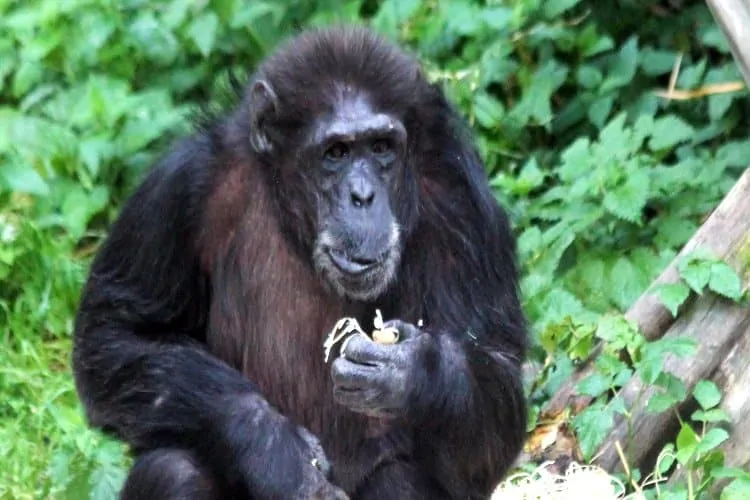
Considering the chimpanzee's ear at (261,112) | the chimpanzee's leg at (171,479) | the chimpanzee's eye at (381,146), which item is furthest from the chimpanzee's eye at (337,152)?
the chimpanzee's leg at (171,479)

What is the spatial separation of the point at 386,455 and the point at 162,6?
14.1ft

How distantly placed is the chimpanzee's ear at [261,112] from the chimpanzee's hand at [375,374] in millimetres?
833

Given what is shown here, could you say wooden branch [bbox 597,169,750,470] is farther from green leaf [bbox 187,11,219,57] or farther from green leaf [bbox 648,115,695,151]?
green leaf [bbox 187,11,219,57]

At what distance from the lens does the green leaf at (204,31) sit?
28.7 ft

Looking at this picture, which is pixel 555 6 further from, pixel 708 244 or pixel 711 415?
pixel 711 415

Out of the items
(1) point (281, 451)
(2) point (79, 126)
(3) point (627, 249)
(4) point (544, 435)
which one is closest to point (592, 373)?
(4) point (544, 435)

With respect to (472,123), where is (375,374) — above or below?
above

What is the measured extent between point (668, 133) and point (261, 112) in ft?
10.5

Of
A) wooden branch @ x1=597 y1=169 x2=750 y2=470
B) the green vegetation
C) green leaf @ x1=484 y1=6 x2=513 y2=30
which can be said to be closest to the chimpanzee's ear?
the green vegetation

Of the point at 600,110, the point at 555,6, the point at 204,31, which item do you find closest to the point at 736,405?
the point at 600,110

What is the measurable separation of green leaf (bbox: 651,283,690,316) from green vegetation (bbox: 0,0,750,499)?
548 mm

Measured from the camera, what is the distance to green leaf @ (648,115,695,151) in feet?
27.1

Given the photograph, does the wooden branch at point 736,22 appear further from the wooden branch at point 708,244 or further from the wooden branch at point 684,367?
the wooden branch at point 684,367

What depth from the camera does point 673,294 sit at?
657 cm
